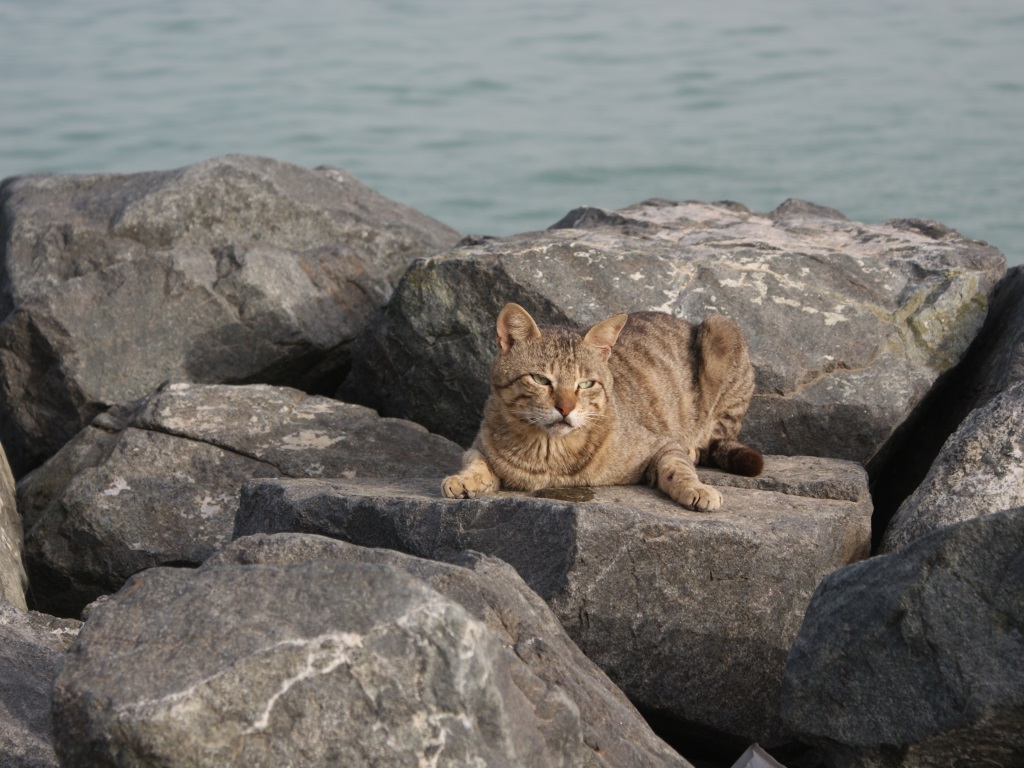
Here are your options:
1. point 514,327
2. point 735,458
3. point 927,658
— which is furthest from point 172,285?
point 927,658

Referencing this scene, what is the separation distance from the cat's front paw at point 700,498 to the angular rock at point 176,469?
1618 mm

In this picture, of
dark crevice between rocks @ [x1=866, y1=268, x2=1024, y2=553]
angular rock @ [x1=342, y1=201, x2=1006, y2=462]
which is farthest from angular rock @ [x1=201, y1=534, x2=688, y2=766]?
dark crevice between rocks @ [x1=866, y1=268, x2=1024, y2=553]

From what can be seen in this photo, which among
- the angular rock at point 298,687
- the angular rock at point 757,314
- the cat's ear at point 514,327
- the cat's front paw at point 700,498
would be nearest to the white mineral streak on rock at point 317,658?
the angular rock at point 298,687

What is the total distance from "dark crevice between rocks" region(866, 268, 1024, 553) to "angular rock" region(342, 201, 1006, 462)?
0.54 feet

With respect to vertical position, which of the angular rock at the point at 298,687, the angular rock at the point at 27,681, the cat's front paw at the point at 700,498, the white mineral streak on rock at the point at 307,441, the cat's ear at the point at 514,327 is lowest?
the white mineral streak on rock at the point at 307,441

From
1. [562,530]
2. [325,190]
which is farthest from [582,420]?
[325,190]

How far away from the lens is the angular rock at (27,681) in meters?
3.94

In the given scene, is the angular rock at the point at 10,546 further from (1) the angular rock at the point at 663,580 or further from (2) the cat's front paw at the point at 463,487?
(2) the cat's front paw at the point at 463,487

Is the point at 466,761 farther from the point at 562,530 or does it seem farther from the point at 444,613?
→ the point at 562,530

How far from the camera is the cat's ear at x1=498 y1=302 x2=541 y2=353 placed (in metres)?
6.01

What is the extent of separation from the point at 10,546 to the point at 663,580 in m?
3.38

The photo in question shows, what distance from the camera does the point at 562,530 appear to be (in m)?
5.08

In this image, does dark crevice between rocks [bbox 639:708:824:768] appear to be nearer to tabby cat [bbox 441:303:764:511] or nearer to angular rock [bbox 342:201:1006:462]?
tabby cat [bbox 441:303:764:511]

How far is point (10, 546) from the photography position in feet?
21.5
